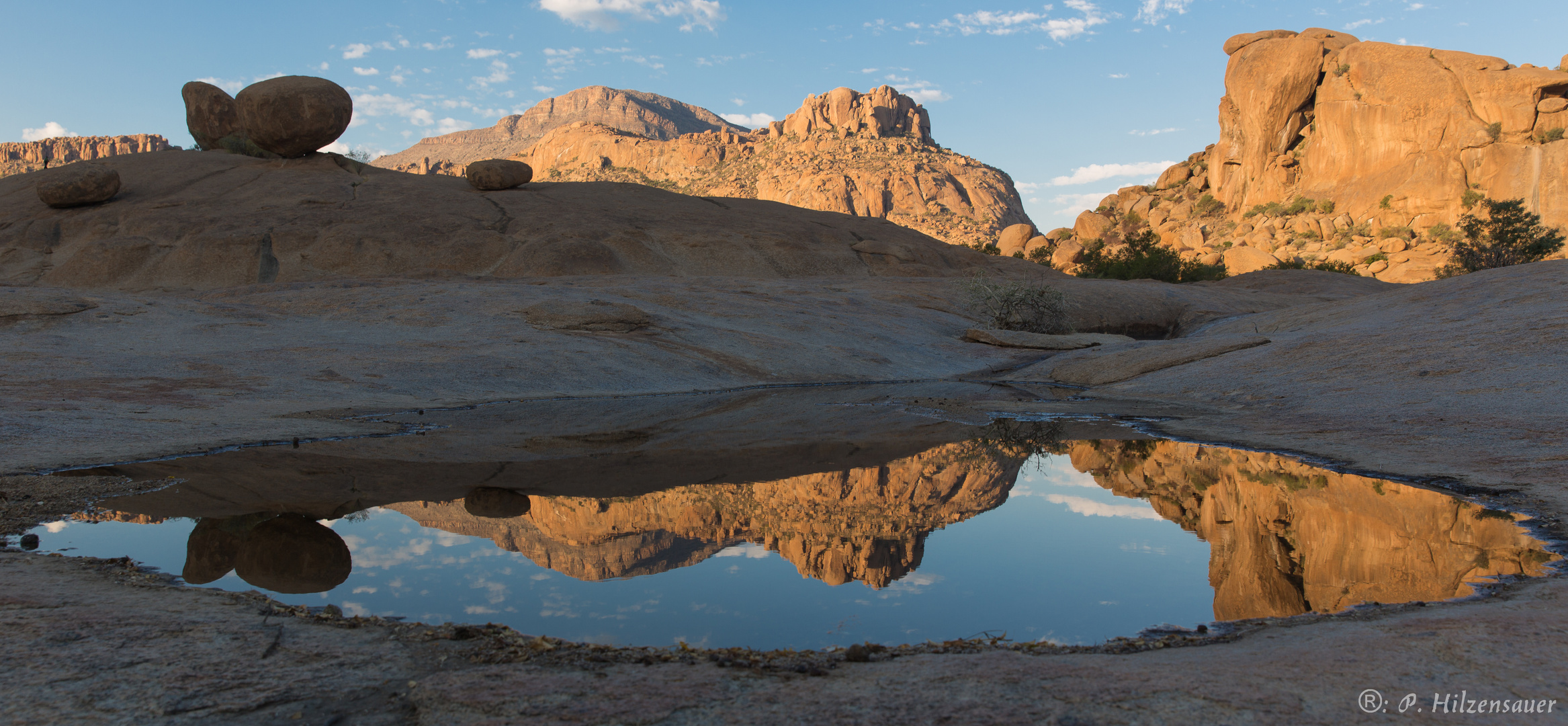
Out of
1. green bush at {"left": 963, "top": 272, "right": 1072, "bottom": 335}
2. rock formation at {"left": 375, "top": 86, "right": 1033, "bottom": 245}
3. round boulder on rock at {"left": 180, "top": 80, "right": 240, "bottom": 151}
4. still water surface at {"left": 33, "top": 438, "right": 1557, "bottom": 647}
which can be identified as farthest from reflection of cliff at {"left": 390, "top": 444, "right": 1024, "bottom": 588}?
rock formation at {"left": 375, "top": 86, "right": 1033, "bottom": 245}

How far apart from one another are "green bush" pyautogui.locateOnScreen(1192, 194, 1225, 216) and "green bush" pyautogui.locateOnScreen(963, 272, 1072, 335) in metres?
60.1

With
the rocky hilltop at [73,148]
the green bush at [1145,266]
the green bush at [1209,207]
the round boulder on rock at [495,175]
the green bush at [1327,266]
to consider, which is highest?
the rocky hilltop at [73,148]

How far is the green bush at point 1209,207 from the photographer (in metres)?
79.9

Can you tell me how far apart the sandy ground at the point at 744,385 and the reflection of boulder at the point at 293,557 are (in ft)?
1.51

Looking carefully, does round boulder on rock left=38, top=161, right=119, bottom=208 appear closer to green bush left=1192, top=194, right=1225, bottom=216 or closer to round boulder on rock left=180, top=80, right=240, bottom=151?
round boulder on rock left=180, top=80, right=240, bottom=151

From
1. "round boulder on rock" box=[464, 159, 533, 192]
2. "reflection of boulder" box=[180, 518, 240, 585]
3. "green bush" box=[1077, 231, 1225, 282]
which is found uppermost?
"round boulder on rock" box=[464, 159, 533, 192]

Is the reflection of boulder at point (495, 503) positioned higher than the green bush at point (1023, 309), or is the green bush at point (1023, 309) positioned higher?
the green bush at point (1023, 309)

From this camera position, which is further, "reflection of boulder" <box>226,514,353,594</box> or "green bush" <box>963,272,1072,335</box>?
"green bush" <box>963,272,1072,335</box>

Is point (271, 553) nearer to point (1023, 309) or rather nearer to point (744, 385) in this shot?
point (744, 385)

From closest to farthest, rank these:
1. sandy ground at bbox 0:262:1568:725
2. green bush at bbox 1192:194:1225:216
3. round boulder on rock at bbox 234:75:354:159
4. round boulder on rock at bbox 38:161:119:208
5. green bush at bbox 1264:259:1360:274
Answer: sandy ground at bbox 0:262:1568:725 < round boulder on rock at bbox 38:161:119:208 < round boulder on rock at bbox 234:75:354:159 < green bush at bbox 1264:259:1360:274 < green bush at bbox 1192:194:1225:216

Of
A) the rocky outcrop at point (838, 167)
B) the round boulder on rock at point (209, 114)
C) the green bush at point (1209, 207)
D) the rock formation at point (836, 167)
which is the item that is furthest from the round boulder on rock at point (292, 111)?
the rocky outcrop at point (838, 167)

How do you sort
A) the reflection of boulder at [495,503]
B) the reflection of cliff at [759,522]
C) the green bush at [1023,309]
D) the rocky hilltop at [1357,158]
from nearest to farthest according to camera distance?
the reflection of cliff at [759,522] < the reflection of boulder at [495,503] < the green bush at [1023,309] < the rocky hilltop at [1357,158]

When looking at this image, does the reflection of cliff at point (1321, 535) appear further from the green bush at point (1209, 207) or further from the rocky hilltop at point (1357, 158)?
the green bush at point (1209, 207)

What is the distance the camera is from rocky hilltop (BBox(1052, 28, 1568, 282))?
197ft
